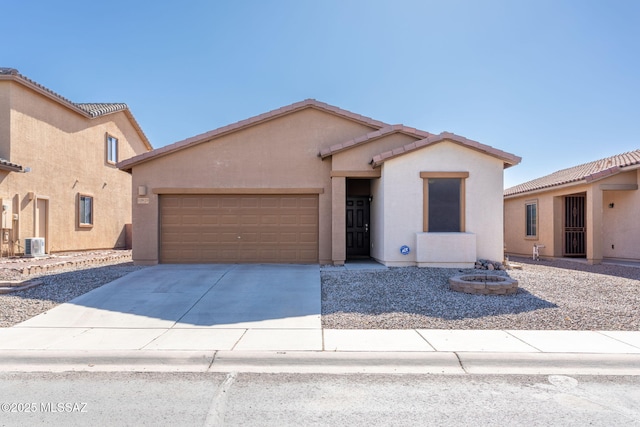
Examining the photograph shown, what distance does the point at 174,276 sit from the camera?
1073 centimetres

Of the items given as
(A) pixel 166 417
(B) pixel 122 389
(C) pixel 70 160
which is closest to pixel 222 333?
(B) pixel 122 389

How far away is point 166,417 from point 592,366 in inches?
189

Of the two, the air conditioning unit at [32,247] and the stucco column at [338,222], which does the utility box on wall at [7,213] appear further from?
the stucco column at [338,222]

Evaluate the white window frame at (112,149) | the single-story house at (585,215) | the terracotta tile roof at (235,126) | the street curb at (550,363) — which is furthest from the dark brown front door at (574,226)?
the white window frame at (112,149)

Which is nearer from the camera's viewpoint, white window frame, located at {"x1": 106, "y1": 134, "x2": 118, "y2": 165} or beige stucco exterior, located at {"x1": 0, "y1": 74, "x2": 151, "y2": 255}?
beige stucco exterior, located at {"x1": 0, "y1": 74, "x2": 151, "y2": 255}

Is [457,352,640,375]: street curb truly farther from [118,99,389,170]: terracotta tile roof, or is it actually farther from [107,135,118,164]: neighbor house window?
[107,135,118,164]: neighbor house window

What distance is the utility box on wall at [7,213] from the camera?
1408 cm

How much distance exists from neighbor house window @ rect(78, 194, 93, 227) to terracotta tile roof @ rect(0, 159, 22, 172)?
153 inches

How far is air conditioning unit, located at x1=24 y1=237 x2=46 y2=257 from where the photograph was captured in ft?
48.8

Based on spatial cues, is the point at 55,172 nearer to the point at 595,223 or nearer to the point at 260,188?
the point at 260,188

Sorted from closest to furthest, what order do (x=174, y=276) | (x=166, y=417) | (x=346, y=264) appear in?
(x=166, y=417)
(x=174, y=276)
(x=346, y=264)

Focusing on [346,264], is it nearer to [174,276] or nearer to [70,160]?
[174,276]

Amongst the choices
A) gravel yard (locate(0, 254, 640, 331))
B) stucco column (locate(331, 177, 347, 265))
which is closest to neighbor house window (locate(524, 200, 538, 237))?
gravel yard (locate(0, 254, 640, 331))

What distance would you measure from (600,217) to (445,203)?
635 centimetres
